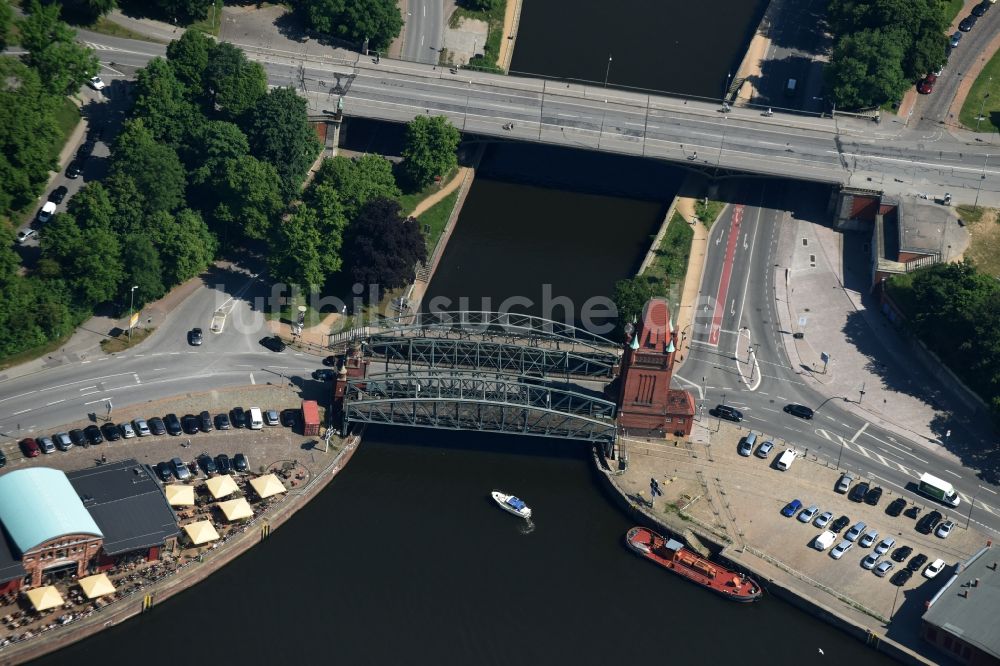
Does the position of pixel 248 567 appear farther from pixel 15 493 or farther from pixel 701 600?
pixel 701 600

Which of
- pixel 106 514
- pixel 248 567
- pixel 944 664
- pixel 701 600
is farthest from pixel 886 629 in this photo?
pixel 106 514

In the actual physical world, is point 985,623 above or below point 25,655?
above

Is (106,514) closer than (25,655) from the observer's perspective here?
No

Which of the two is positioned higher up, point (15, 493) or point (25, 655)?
point (15, 493)

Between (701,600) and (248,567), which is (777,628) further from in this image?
(248,567)

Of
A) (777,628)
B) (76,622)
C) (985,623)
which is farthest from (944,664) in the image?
(76,622)
